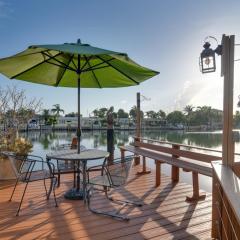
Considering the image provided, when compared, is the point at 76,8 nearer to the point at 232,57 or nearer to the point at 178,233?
the point at 232,57

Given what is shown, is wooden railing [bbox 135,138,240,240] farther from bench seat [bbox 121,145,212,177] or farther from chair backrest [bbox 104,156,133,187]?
chair backrest [bbox 104,156,133,187]

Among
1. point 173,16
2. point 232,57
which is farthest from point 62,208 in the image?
point 173,16

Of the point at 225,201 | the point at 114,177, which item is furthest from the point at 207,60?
the point at 114,177

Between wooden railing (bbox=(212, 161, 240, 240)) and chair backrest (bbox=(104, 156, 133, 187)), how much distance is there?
101cm

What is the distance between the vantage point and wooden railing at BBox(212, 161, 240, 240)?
158cm

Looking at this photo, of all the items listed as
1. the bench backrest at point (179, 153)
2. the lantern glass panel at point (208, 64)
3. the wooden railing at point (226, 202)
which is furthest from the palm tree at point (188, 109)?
the wooden railing at point (226, 202)

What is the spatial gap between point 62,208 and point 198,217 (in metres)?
1.59

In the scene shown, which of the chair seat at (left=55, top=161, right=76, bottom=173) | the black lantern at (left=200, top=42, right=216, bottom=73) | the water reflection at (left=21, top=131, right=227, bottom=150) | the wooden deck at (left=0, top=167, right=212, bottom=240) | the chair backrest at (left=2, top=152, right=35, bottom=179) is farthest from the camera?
the water reflection at (left=21, top=131, right=227, bottom=150)

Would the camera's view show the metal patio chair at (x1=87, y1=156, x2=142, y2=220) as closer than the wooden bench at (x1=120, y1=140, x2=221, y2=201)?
Yes

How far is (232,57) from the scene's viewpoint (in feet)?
7.72

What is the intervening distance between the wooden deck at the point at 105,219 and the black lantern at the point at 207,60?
165 cm

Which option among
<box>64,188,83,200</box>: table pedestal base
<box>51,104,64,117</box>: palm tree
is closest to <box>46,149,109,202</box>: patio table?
<box>64,188,83,200</box>: table pedestal base

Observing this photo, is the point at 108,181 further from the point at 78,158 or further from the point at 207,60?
the point at 207,60

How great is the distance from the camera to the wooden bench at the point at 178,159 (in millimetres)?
3609
